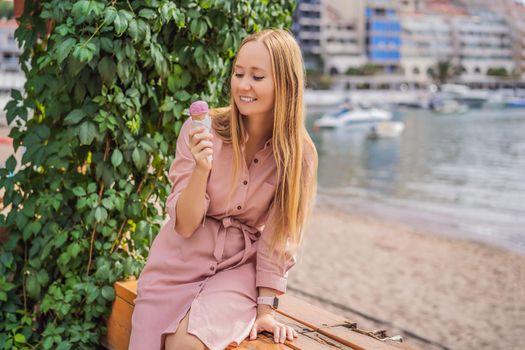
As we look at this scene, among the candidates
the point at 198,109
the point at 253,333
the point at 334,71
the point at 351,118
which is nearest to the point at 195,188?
the point at 198,109

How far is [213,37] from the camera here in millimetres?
2904

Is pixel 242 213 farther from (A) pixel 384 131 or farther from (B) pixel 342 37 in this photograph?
(B) pixel 342 37

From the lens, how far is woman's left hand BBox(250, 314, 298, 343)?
7.09 feet

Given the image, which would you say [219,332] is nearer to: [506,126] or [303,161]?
[303,161]

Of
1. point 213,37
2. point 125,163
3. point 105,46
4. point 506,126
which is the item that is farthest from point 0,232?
point 506,126

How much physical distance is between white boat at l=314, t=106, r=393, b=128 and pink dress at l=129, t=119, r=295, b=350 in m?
45.4

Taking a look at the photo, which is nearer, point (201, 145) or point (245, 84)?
point (201, 145)

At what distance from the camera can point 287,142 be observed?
7.00 feet

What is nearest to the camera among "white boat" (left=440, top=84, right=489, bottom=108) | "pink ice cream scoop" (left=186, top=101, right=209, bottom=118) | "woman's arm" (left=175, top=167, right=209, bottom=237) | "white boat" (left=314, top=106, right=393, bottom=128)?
"pink ice cream scoop" (left=186, top=101, right=209, bottom=118)

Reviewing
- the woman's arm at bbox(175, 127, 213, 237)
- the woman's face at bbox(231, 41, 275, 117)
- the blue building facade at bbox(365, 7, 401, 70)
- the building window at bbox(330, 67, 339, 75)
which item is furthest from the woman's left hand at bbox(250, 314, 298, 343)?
the blue building facade at bbox(365, 7, 401, 70)

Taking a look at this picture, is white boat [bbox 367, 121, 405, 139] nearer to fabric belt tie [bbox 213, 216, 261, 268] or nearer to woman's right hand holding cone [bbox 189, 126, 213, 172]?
fabric belt tie [bbox 213, 216, 261, 268]

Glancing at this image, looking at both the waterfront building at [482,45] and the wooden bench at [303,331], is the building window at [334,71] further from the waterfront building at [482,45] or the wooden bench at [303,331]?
the wooden bench at [303,331]

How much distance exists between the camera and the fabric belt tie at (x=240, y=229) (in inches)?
85.8

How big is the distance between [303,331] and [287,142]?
0.66 metres
